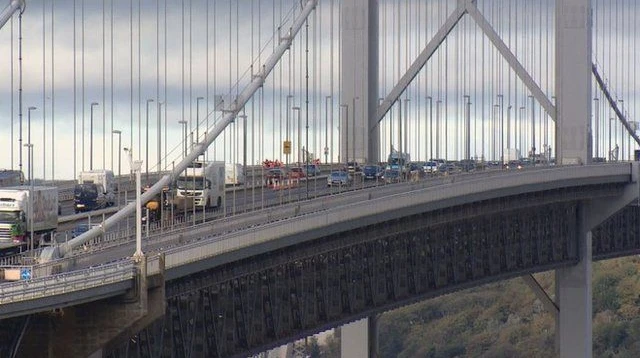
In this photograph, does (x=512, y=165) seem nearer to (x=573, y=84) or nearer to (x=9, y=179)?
(x=573, y=84)

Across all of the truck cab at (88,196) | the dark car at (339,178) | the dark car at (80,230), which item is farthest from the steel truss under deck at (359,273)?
the truck cab at (88,196)

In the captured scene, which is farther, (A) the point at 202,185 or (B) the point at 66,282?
(A) the point at 202,185

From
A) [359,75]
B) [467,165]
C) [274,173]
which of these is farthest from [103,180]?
[467,165]

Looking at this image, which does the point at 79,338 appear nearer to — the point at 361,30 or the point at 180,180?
the point at 180,180

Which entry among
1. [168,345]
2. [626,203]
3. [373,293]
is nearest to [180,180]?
[373,293]

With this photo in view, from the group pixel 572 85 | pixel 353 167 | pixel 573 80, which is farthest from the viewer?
pixel 573 80

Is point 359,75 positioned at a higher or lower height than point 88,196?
higher

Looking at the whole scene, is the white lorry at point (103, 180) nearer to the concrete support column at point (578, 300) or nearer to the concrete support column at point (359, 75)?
the concrete support column at point (359, 75)
